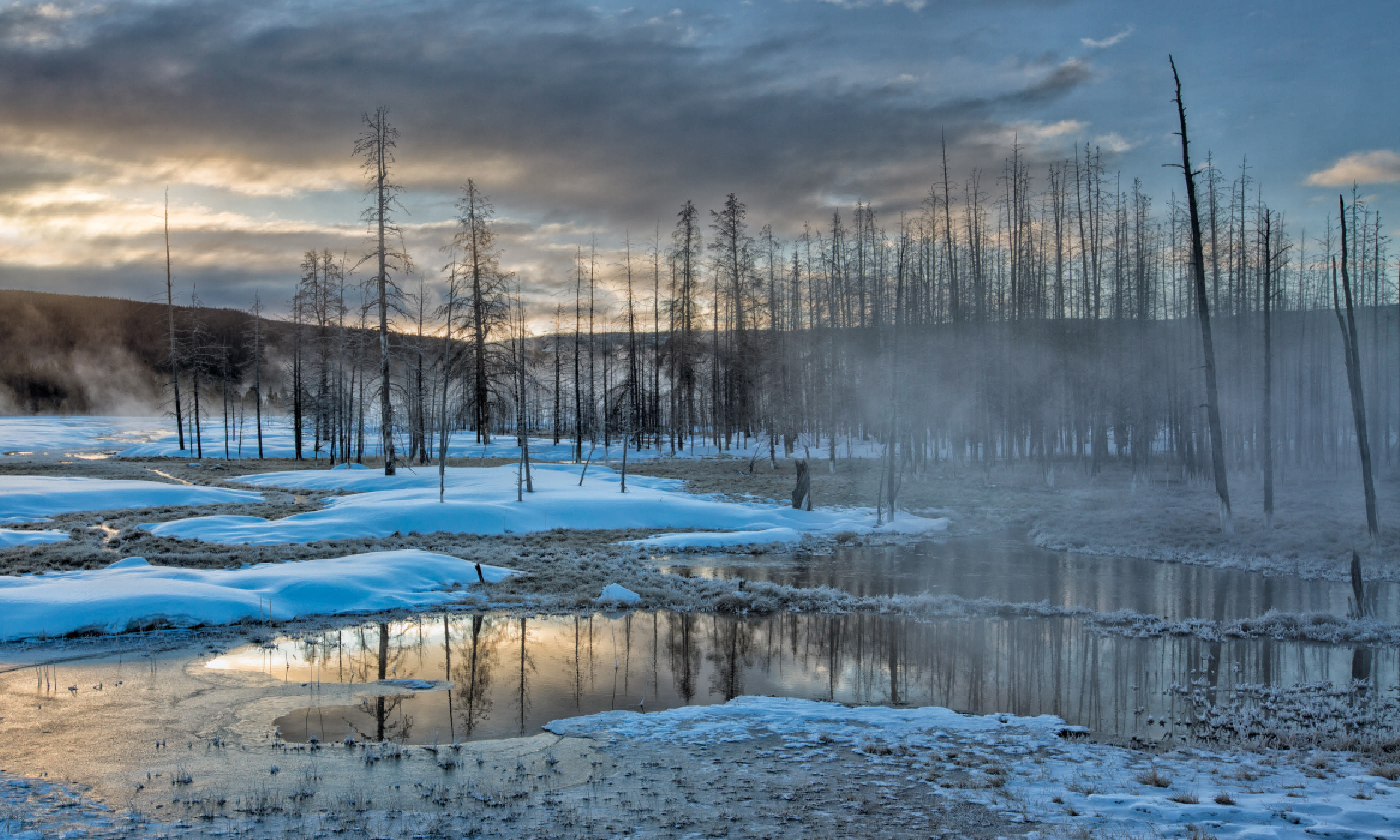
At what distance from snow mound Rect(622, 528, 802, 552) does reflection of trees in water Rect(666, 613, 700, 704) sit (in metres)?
Answer: 7.21

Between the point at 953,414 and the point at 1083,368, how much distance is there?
8.13 meters

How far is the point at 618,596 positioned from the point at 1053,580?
10.4m

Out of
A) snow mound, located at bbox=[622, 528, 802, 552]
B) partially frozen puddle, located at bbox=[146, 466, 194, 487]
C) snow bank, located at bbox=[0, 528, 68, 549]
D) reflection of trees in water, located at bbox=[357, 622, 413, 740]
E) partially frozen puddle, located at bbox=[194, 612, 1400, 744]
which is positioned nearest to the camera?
reflection of trees in water, located at bbox=[357, 622, 413, 740]

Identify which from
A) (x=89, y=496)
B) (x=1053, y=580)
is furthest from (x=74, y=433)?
(x=1053, y=580)

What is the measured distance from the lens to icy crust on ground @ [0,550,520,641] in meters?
11.8

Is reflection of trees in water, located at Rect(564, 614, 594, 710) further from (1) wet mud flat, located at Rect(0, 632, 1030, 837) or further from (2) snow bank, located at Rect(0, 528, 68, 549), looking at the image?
(2) snow bank, located at Rect(0, 528, 68, 549)

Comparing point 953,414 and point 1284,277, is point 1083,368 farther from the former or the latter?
point 1284,277

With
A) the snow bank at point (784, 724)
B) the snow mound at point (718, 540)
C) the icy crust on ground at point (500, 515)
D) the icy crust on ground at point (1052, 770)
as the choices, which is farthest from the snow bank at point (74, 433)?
the icy crust on ground at point (1052, 770)

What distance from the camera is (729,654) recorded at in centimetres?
1180

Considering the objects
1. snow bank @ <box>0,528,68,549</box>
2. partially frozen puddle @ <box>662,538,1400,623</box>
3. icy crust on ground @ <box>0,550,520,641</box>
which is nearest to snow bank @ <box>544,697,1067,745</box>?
partially frozen puddle @ <box>662,538,1400,623</box>

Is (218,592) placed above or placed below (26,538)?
below

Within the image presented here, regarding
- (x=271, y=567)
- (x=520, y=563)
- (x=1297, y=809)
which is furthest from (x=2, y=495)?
(x=1297, y=809)

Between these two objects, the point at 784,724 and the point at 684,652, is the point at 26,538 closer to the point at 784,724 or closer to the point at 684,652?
the point at 684,652

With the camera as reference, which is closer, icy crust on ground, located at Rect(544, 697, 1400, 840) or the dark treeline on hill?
icy crust on ground, located at Rect(544, 697, 1400, 840)
